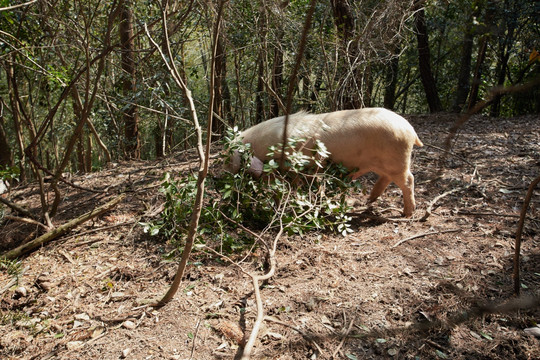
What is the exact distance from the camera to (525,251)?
3.37 metres

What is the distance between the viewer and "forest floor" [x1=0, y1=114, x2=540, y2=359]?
7.82ft

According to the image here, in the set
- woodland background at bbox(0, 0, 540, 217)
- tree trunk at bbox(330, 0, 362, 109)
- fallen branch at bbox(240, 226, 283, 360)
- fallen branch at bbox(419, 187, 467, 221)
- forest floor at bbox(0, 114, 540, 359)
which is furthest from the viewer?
tree trunk at bbox(330, 0, 362, 109)

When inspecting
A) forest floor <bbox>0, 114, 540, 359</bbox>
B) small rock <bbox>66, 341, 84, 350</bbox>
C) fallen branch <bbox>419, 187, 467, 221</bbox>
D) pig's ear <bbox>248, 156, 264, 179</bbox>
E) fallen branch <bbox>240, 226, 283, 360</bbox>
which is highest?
pig's ear <bbox>248, 156, 264, 179</bbox>

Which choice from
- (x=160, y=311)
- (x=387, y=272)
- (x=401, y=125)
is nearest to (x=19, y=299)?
(x=160, y=311)

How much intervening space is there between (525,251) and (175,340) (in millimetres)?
3017

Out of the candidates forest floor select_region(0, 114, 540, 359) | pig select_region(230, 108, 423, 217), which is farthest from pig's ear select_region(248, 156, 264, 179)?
forest floor select_region(0, 114, 540, 359)

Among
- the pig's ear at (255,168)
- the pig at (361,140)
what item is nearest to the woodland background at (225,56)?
the pig at (361,140)

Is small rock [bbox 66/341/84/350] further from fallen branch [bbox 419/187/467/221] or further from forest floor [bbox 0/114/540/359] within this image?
fallen branch [bbox 419/187/467/221]

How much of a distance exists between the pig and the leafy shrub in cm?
25

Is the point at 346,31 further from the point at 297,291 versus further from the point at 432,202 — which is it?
the point at 297,291

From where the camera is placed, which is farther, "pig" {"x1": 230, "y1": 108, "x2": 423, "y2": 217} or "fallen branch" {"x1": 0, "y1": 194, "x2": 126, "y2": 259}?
"pig" {"x1": 230, "y1": 108, "x2": 423, "y2": 217}

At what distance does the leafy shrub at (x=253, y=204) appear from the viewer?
3.72m

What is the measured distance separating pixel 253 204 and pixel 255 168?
48 centimetres

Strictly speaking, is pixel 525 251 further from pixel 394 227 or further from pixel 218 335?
Result: pixel 218 335
